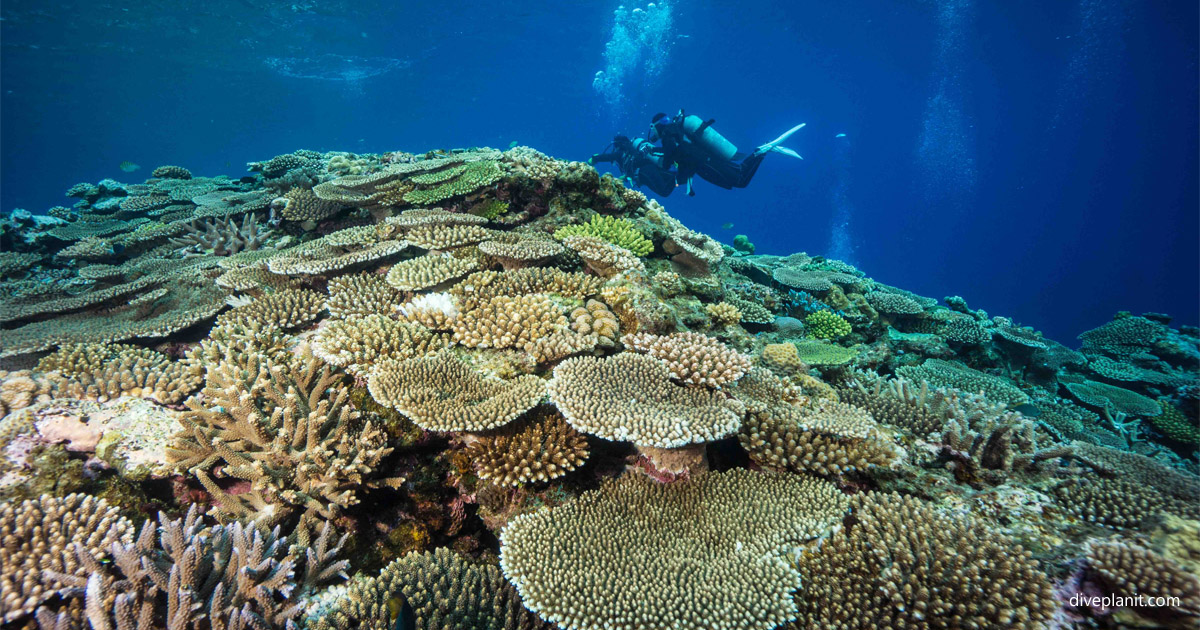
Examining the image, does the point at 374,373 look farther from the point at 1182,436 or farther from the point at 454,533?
the point at 1182,436

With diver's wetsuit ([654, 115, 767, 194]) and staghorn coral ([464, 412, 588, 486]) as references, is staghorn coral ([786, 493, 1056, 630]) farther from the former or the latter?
diver's wetsuit ([654, 115, 767, 194])

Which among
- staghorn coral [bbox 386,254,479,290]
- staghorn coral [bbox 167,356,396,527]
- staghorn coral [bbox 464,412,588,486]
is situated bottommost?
staghorn coral [bbox 167,356,396,527]

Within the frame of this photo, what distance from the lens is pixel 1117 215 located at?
92250mm

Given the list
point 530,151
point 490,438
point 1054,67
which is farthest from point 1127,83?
point 490,438

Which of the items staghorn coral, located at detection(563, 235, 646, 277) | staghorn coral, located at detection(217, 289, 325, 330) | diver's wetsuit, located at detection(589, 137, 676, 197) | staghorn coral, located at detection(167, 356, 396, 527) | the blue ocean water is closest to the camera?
staghorn coral, located at detection(167, 356, 396, 527)

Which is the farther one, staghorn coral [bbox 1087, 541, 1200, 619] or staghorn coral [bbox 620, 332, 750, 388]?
staghorn coral [bbox 620, 332, 750, 388]

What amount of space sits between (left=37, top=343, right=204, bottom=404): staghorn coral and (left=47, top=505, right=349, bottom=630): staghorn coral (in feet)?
5.75

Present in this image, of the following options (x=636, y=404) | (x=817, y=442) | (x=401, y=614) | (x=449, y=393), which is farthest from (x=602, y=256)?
(x=401, y=614)

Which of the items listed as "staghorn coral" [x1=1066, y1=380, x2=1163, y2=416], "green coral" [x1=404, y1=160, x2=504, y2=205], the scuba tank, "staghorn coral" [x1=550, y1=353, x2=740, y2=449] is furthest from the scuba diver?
"staghorn coral" [x1=550, y1=353, x2=740, y2=449]

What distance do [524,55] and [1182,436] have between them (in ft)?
257

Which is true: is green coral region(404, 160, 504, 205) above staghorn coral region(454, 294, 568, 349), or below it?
above

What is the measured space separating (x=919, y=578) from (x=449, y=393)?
3.70 metres

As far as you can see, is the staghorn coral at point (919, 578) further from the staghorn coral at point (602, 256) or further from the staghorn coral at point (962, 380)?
the staghorn coral at point (962, 380)

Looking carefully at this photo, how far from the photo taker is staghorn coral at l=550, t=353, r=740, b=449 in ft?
10.5
